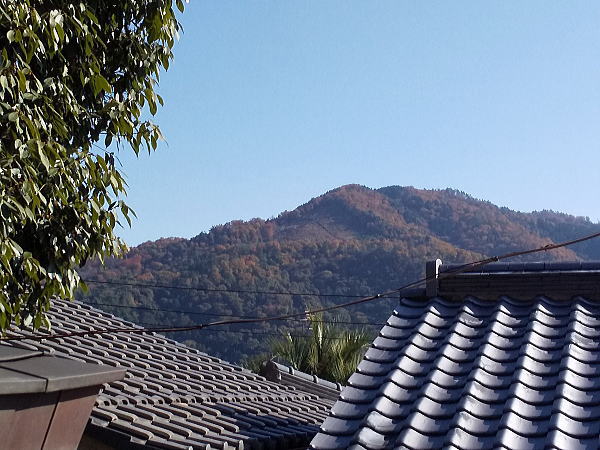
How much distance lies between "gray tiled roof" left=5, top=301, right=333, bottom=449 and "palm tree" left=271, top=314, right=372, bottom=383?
829 centimetres

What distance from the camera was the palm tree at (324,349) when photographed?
19.5 meters

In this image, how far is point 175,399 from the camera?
7973 mm

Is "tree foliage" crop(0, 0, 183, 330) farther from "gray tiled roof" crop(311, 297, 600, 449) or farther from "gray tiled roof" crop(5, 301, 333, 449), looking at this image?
"gray tiled roof" crop(311, 297, 600, 449)

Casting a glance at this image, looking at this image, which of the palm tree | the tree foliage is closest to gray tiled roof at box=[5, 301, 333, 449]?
the tree foliage

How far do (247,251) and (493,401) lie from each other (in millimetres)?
45707

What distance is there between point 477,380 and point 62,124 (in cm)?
333

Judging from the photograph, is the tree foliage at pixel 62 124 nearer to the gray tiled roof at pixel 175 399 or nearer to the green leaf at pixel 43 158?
the green leaf at pixel 43 158

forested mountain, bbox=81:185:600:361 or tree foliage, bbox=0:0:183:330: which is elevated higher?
forested mountain, bbox=81:185:600:361

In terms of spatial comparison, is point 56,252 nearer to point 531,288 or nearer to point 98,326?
point 531,288

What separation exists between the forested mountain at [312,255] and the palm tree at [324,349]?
134 centimetres

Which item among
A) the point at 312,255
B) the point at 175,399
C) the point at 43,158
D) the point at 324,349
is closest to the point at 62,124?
the point at 43,158

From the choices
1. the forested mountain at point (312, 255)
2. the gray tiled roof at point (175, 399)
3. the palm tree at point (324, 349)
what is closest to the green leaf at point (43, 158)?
the gray tiled roof at point (175, 399)

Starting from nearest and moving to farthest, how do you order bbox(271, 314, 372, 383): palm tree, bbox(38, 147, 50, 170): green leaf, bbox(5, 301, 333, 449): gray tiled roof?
bbox(38, 147, 50, 170): green leaf
bbox(5, 301, 333, 449): gray tiled roof
bbox(271, 314, 372, 383): palm tree

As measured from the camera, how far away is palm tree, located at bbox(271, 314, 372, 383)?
63.9 ft
